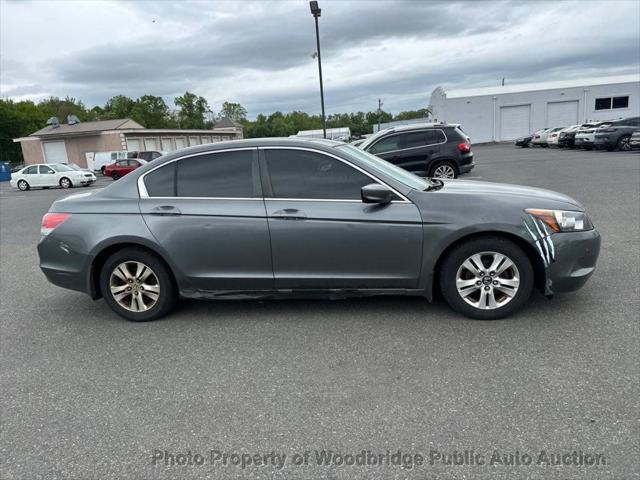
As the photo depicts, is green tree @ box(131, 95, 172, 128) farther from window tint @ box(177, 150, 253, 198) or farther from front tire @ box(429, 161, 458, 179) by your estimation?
window tint @ box(177, 150, 253, 198)

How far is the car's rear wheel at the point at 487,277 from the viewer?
3.85 metres

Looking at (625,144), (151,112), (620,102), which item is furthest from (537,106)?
(151,112)

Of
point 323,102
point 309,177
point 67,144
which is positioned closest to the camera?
point 309,177

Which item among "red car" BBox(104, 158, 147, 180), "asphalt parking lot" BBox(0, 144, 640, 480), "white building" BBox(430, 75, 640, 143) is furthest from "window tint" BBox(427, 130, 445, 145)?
"white building" BBox(430, 75, 640, 143)

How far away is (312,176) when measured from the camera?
4102 mm

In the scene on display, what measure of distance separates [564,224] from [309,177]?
7.07ft

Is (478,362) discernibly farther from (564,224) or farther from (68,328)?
(68,328)

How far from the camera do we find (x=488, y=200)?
3.90 meters

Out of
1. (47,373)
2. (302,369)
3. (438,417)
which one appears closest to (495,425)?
(438,417)

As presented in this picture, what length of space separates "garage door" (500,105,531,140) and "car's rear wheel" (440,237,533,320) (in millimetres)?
44096

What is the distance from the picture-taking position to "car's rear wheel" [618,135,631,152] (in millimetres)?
21641

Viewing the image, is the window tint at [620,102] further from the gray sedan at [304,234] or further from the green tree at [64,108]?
the green tree at [64,108]

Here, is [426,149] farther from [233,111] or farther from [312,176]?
[233,111]

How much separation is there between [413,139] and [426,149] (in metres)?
0.45
